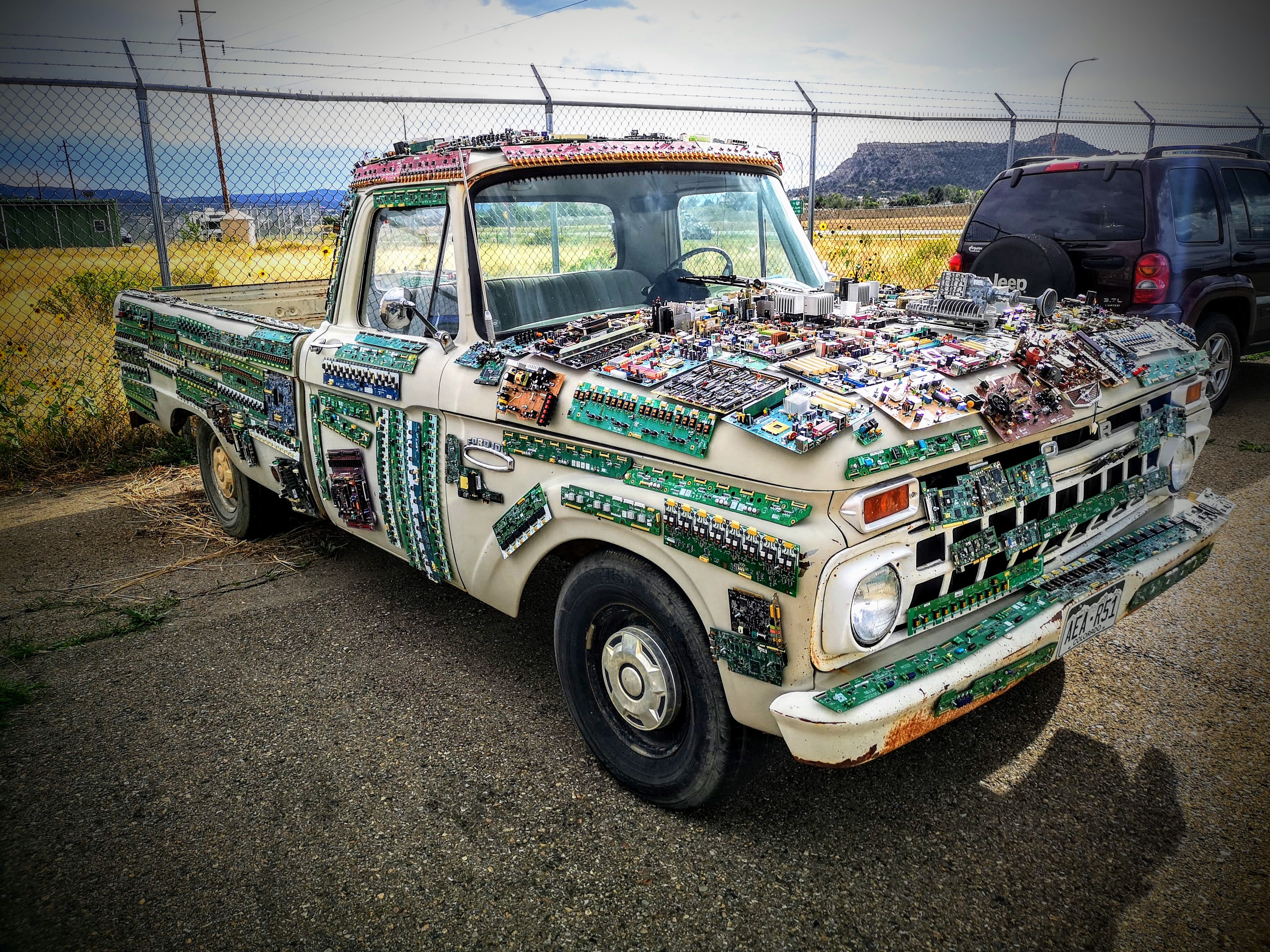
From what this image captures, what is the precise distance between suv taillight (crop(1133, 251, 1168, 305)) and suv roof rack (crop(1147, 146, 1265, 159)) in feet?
2.84

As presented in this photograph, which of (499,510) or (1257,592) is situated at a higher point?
A: (499,510)

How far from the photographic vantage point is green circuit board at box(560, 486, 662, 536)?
7.58 feet

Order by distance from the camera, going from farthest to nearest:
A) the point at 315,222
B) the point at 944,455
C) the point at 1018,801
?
the point at 315,222 → the point at 1018,801 → the point at 944,455

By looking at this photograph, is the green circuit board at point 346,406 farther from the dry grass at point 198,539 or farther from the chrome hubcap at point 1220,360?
the chrome hubcap at point 1220,360

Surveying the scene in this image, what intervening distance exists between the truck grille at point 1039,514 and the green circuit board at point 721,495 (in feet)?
1.19

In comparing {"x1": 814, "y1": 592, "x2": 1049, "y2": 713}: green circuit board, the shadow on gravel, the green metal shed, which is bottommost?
the shadow on gravel

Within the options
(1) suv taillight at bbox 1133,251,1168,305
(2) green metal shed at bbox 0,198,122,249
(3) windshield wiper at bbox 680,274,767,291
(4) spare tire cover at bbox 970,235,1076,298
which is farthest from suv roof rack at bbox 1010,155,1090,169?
(2) green metal shed at bbox 0,198,122,249

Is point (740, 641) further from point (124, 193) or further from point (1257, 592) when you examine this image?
point (124, 193)

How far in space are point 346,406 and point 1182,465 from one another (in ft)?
10.9

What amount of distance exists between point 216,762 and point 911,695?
8.02 feet

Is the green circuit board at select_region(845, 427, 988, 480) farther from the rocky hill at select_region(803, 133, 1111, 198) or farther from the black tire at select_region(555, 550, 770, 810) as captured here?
the rocky hill at select_region(803, 133, 1111, 198)

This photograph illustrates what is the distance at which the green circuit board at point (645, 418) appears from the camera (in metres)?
2.23

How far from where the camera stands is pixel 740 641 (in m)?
2.19

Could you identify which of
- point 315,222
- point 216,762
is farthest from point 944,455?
point 315,222
